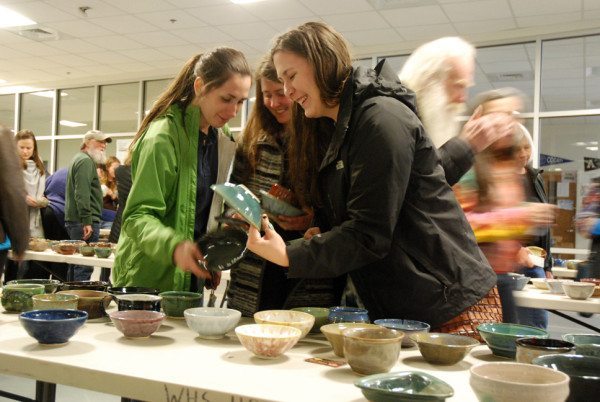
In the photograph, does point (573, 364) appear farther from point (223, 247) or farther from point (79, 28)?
point (79, 28)

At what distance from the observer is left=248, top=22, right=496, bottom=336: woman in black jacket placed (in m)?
1.21

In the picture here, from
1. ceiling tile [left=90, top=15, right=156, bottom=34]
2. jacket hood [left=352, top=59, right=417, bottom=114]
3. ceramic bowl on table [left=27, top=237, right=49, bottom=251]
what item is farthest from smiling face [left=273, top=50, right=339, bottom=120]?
ceiling tile [left=90, top=15, right=156, bottom=34]

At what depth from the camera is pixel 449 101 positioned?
1.74 metres

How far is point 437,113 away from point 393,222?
60 cm

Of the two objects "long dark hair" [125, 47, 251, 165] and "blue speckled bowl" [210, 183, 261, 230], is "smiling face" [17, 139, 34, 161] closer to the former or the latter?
"long dark hair" [125, 47, 251, 165]

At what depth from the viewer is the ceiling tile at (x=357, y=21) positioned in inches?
222

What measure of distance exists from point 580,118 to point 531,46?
0.98 m

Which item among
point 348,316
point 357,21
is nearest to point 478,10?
point 357,21

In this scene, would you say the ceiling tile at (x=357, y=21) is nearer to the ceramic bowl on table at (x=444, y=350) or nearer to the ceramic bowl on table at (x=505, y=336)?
the ceramic bowl on table at (x=505, y=336)

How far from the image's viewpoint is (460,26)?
19.3ft

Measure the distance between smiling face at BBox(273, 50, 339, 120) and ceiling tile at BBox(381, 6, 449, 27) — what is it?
435 centimetres

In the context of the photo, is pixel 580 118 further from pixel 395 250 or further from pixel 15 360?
pixel 15 360

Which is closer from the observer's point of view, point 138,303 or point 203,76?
point 138,303

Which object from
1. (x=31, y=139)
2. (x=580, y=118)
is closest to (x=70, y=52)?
(x=31, y=139)
